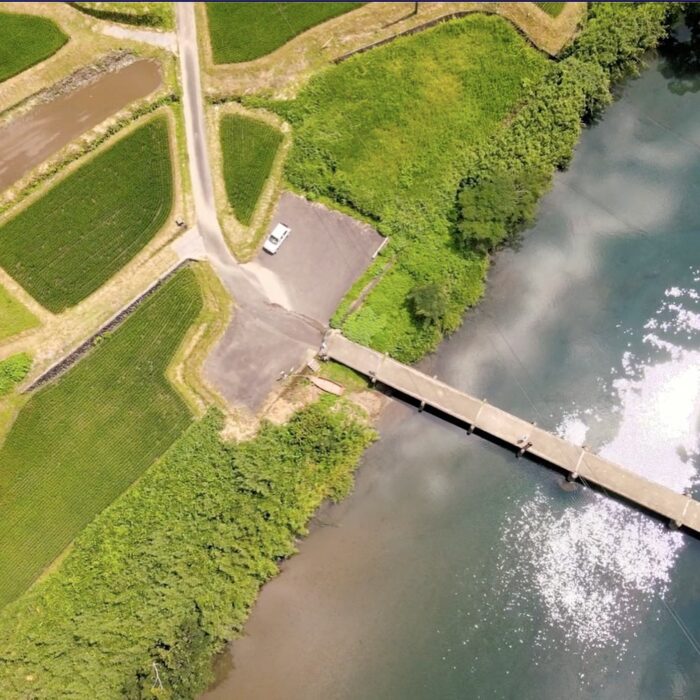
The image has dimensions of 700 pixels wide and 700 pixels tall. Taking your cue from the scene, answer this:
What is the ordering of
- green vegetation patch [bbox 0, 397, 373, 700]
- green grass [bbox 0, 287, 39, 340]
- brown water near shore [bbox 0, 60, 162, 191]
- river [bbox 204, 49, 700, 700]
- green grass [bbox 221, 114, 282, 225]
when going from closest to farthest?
green vegetation patch [bbox 0, 397, 373, 700], river [bbox 204, 49, 700, 700], green grass [bbox 0, 287, 39, 340], green grass [bbox 221, 114, 282, 225], brown water near shore [bbox 0, 60, 162, 191]

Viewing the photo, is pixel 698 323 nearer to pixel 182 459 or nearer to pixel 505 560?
pixel 505 560

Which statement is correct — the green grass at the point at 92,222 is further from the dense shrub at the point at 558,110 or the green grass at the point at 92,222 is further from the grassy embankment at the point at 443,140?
the dense shrub at the point at 558,110

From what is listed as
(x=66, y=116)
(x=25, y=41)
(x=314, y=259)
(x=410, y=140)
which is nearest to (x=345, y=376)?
(x=314, y=259)

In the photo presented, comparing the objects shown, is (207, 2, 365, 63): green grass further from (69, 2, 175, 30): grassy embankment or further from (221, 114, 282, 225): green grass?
(221, 114, 282, 225): green grass

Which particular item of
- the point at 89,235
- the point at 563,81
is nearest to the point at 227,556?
the point at 89,235

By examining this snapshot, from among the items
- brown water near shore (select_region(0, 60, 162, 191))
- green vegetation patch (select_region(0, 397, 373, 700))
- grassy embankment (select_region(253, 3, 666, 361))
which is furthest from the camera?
brown water near shore (select_region(0, 60, 162, 191))

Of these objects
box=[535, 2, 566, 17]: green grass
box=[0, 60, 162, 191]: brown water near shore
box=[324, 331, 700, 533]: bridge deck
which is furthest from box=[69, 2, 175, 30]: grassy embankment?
box=[535, 2, 566, 17]: green grass
